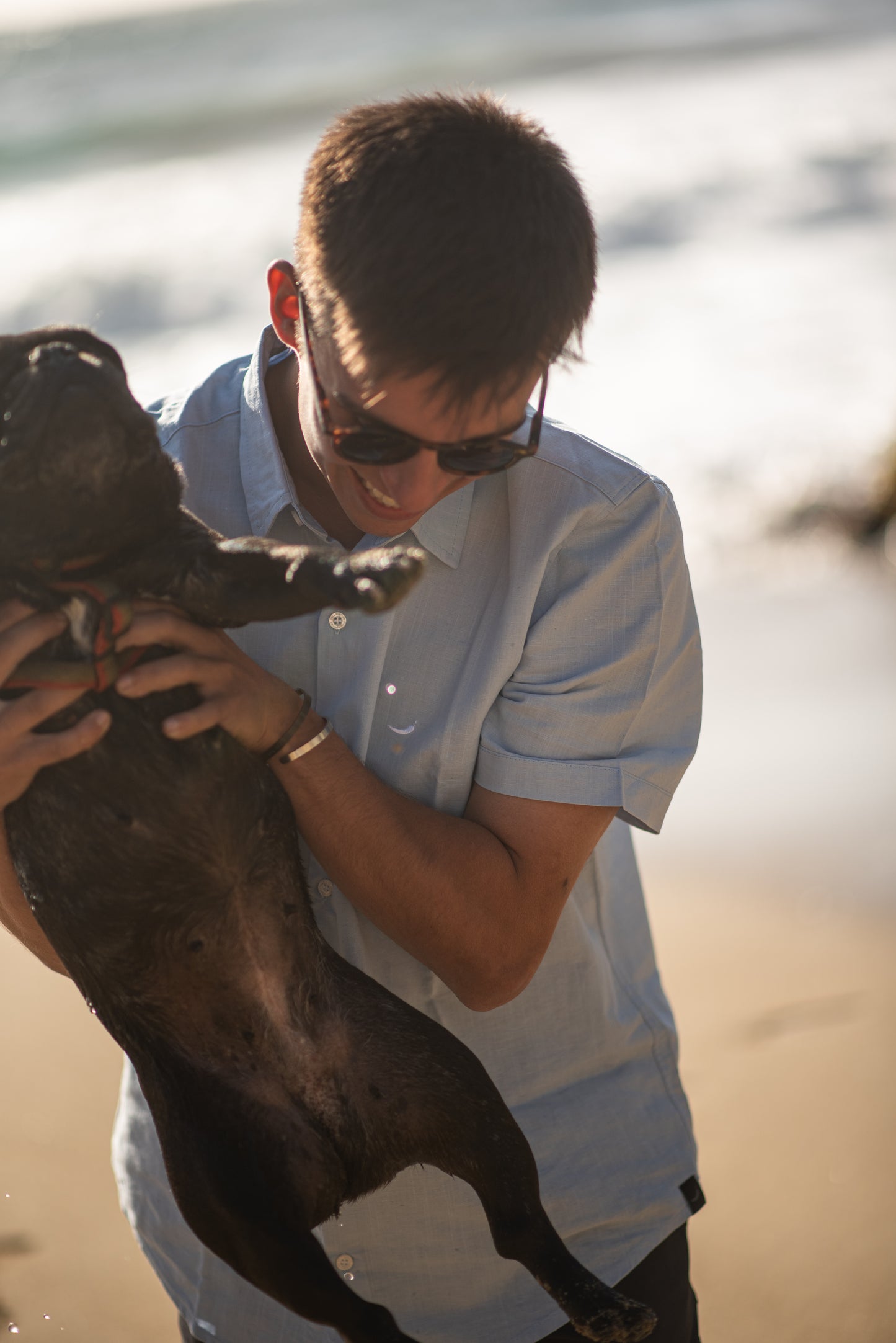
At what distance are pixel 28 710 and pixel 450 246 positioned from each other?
109 cm

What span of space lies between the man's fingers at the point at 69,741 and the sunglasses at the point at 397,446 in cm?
66

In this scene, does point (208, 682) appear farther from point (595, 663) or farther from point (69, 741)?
point (595, 663)

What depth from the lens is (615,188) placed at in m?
14.6

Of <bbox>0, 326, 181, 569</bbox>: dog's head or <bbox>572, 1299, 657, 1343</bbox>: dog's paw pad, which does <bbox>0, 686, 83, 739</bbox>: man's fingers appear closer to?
<bbox>0, 326, 181, 569</bbox>: dog's head

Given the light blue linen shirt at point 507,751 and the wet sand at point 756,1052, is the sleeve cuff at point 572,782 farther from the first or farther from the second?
the wet sand at point 756,1052

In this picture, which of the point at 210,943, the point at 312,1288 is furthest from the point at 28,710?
the point at 312,1288

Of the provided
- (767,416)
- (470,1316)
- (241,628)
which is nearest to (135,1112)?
(470,1316)

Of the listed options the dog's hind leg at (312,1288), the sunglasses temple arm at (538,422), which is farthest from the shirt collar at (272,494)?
the dog's hind leg at (312,1288)

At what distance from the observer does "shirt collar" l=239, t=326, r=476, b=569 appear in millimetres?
2465

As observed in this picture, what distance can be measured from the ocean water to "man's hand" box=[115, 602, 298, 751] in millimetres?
6507

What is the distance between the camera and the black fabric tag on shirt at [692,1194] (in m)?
2.68

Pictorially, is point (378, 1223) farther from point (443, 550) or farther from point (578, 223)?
point (578, 223)

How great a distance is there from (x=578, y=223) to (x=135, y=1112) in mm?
2088

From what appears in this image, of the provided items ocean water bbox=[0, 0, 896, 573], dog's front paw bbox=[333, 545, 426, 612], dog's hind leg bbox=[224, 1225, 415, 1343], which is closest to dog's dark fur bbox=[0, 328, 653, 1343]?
dog's hind leg bbox=[224, 1225, 415, 1343]
